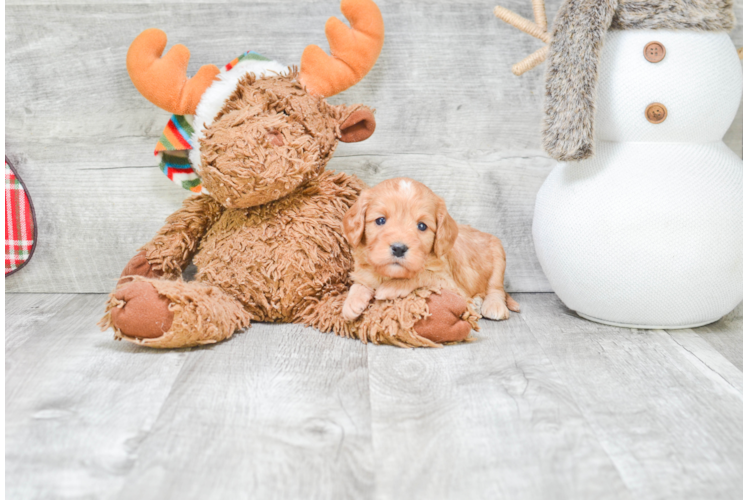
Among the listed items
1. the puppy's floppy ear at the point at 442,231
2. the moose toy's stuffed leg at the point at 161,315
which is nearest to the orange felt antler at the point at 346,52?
the puppy's floppy ear at the point at 442,231

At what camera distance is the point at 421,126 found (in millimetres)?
1918

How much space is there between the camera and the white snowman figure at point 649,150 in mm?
1461

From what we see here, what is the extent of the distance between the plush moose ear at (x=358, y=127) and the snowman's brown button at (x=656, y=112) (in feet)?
2.12

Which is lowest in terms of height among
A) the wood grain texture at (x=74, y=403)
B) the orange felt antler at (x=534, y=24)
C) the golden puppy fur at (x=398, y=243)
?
the wood grain texture at (x=74, y=403)

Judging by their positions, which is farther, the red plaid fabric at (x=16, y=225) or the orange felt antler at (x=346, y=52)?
the red plaid fabric at (x=16, y=225)

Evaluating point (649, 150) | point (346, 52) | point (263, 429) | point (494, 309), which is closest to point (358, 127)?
point (346, 52)

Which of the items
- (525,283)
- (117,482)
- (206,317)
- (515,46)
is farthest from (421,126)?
(117,482)

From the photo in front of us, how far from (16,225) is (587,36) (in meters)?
1.64

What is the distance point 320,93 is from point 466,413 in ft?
2.84

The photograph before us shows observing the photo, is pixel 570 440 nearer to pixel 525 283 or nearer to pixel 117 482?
pixel 117 482

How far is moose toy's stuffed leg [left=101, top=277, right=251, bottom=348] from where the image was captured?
1396 millimetres

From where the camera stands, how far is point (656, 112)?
1.49m

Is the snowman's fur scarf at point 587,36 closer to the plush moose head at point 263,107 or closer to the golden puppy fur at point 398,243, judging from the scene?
the golden puppy fur at point 398,243

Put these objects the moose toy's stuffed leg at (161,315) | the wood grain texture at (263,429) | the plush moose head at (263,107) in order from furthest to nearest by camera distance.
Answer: the plush moose head at (263,107) < the moose toy's stuffed leg at (161,315) < the wood grain texture at (263,429)
